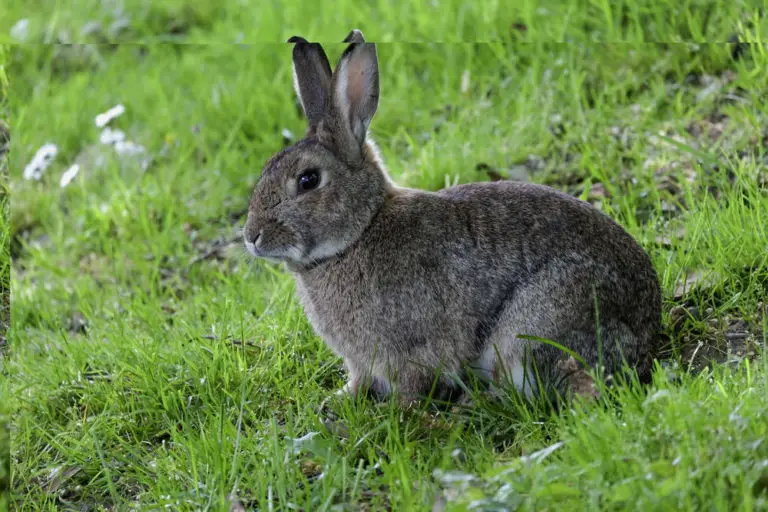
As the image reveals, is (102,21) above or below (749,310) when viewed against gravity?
above

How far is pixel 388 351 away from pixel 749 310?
1.44 m

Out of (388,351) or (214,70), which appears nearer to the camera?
(388,351)

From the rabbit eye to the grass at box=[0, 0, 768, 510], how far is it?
1.66ft

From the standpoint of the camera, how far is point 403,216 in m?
3.94

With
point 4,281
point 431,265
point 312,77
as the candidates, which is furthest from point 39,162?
point 431,265

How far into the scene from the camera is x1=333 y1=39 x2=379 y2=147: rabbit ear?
3.73 m

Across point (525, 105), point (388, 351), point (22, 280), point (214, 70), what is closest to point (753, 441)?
point (388, 351)

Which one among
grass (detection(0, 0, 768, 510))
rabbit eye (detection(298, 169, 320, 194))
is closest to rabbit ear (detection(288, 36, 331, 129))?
rabbit eye (detection(298, 169, 320, 194))

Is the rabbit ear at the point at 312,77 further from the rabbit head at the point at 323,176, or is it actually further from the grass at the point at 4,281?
the grass at the point at 4,281

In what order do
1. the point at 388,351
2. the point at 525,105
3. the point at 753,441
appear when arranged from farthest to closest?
the point at 525,105
the point at 388,351
the point at 753,441

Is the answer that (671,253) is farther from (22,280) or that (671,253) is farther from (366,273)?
(22,280)

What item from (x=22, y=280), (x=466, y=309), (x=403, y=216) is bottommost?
(x=22, y=280)

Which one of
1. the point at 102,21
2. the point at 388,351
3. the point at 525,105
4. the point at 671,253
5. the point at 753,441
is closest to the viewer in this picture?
the point at 753,441

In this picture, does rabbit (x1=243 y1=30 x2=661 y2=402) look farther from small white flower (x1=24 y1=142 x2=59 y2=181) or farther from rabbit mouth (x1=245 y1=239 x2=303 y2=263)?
small white flower (x1=24 y1=142 x2=59 y2=181)
